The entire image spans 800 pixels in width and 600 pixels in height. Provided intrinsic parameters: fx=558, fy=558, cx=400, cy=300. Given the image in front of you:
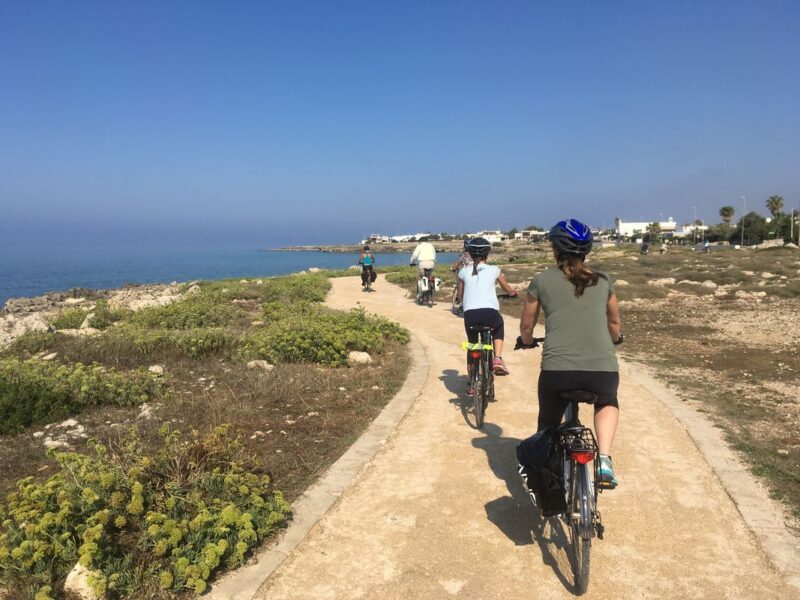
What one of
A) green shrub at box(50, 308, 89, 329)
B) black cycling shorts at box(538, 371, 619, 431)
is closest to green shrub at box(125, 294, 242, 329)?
green shrub at box(50, 308, 89, 329)

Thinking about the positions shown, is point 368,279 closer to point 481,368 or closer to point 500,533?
point 481,368

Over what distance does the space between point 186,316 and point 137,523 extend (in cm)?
999

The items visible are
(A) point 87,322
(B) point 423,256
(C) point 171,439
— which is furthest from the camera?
(B) point 423,256

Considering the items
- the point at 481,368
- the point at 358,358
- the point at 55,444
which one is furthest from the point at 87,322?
the point at 481,368

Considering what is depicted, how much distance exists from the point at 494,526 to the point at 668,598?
1.21m

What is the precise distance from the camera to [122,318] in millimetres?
14906

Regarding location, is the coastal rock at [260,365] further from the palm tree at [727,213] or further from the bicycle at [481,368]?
the palm tree at [727,213]

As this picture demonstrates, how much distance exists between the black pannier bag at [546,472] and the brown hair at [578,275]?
0.96 metres

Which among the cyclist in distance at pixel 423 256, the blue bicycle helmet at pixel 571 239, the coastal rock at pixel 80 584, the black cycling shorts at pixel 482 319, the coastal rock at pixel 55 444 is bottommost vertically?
the coastal rock at pixel 55 444

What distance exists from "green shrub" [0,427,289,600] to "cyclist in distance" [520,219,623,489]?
221 centimetres

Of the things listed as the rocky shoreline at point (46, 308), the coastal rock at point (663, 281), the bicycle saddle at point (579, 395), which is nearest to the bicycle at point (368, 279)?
the rocky shoreline at point (46, 308)

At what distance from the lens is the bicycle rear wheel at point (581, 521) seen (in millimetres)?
3246

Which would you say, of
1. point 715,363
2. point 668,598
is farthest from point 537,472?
point 715,363

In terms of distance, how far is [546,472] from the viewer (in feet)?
12.0
